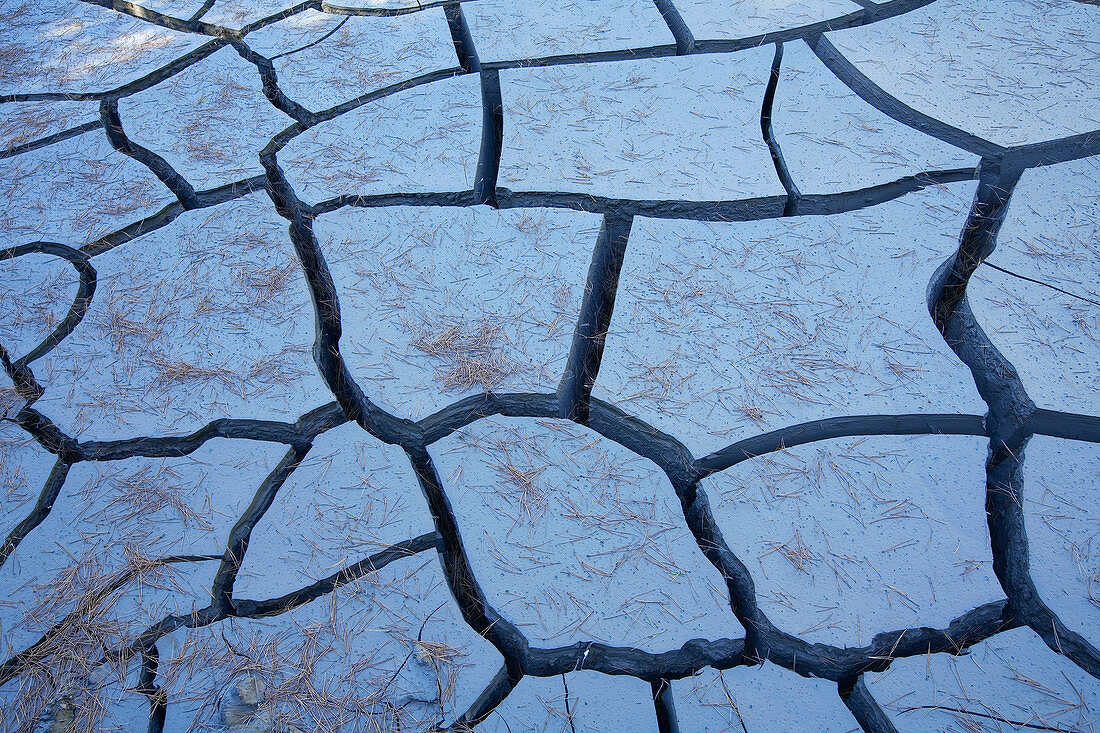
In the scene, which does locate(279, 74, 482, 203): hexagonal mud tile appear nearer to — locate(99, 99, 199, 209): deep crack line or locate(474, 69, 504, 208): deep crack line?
locate(474, 69, 504, 208): deep crack line

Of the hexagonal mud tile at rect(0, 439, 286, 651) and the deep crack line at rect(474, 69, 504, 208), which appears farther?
the deep crack line at rect(474, 69, 504, 208)

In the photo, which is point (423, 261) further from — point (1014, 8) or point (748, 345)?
point (1014, 8)

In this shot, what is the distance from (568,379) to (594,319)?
189mm

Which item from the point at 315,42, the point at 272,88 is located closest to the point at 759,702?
the point at 272,88

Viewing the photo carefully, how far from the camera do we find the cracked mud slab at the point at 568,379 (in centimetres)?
108

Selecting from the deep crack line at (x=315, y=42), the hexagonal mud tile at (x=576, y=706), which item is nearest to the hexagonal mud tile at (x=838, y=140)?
the hexagonal mud tile at (x=576, y=706)

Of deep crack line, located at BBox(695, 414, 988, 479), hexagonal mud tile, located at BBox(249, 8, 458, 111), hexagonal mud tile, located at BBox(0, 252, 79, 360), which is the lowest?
deep crack line, located at BBox(695, 414, 988, 479)

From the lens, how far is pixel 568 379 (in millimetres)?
1426

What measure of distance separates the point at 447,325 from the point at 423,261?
212 millimetres

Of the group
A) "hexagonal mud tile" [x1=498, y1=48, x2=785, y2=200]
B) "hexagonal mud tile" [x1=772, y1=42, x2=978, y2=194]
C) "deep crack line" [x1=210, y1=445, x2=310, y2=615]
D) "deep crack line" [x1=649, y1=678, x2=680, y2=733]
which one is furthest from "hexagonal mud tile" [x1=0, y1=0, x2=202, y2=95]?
"deep crack line" [x1=649, y1=678, x2=680, y2=733]

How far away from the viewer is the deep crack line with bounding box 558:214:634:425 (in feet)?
4.68

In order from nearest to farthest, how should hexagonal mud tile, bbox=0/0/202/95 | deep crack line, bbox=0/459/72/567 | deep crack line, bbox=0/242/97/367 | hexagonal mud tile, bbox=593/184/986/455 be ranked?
deep crack line, bbox=0/459/72/567 → hexagonal mud tile, bbox=593/184/986/455 → deep crack line, bbox=0/242/97/367 → hexagonal mud tile, bbox=0/0/202/95

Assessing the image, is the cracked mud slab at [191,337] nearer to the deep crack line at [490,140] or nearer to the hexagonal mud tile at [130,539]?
the hexagonal mud tile at [130,539]

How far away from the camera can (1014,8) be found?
205cm
